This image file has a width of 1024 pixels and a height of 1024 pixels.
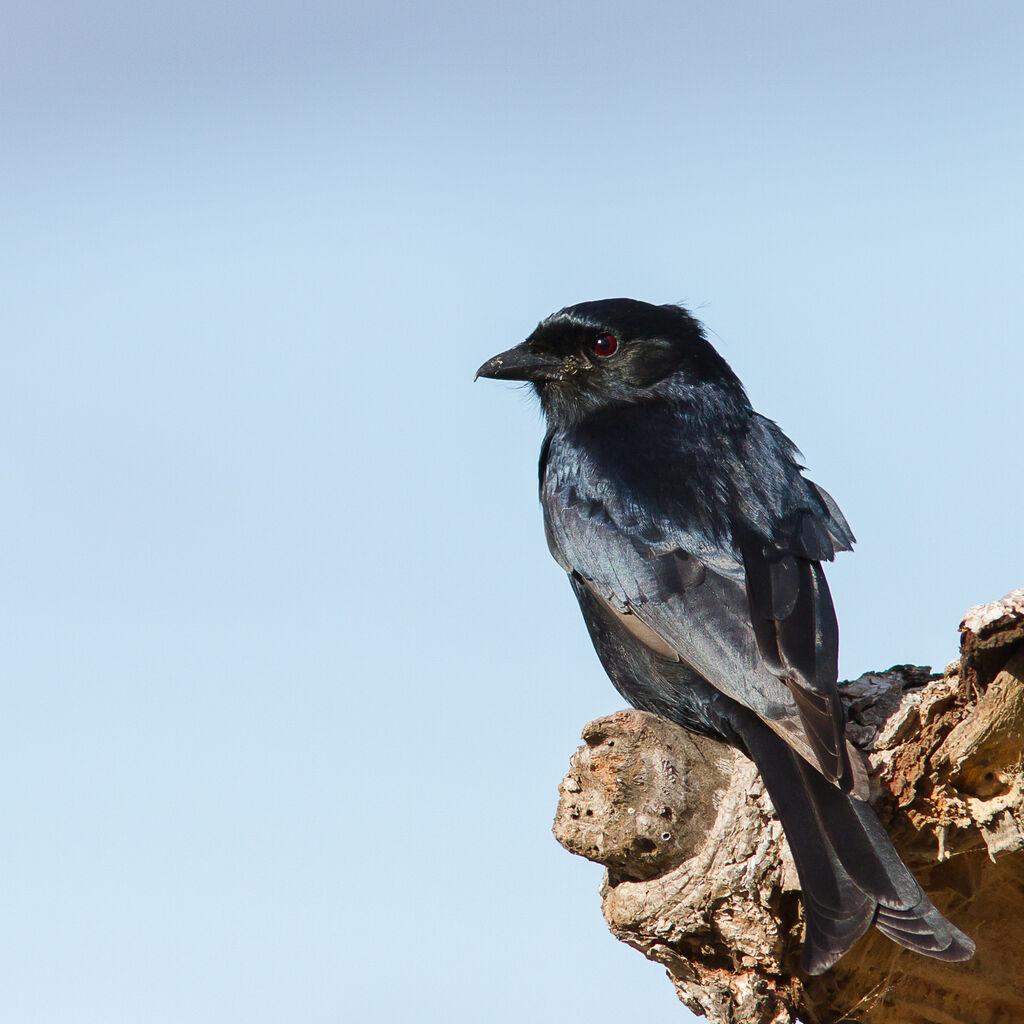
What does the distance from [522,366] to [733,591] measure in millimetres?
2026

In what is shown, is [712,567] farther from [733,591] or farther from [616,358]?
[616,358]

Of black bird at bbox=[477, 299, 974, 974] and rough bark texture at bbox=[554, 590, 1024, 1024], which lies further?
rough bark texture at bbox=[554, 590, 1024, 1024]

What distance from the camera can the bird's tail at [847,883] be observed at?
3602mm

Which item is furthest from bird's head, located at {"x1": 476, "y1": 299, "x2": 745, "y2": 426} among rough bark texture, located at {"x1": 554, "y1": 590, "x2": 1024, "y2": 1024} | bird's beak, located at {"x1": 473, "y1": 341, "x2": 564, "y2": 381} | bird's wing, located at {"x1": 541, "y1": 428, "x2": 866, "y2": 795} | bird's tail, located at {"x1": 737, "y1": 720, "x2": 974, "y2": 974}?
bird's tail, located at {"x1": 737, "y1": 720, "x2": 974, "y2": 974}

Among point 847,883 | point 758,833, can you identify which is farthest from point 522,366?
point 847,883

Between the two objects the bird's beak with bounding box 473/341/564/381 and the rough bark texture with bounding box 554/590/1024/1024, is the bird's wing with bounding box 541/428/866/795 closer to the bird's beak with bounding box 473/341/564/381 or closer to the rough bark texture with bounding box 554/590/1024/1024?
the rough bark texture with bounding box 554/590/1024/1024

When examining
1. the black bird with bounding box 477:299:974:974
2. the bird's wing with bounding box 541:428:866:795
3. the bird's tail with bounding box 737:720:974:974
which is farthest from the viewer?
the bird's wing with bounding box 541:428:866:795

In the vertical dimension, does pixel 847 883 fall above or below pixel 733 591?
below

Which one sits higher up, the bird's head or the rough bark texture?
the bird's head

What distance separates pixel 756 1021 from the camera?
391 cm

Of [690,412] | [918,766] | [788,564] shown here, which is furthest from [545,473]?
[918,766]

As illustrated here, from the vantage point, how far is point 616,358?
6086 mm

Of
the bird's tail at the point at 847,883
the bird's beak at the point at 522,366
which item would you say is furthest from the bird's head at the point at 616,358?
the bird's tail at the point at 847,883

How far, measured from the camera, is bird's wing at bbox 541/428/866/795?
4105 millimetres
